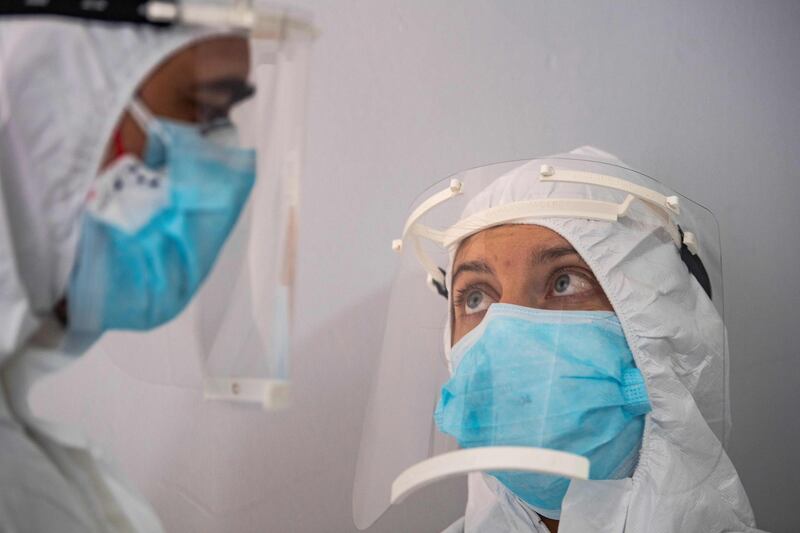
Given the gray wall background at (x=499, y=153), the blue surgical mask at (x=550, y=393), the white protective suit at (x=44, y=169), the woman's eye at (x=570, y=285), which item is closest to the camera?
the white protective suit at (x=44, y=169)

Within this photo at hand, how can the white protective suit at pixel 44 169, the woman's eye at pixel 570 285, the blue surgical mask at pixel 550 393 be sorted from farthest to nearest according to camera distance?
the woman's eye at pixel 570 285, the blue surgical mask at pixel 550 393, the white protective suit at pixel 44 169

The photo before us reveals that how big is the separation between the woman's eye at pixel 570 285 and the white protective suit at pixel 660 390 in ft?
0.08

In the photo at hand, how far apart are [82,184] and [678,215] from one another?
88 centimetres

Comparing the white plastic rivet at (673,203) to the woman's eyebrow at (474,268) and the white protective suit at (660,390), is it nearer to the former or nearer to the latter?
the white protective suit at (660,390)

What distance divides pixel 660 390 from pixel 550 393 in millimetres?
171

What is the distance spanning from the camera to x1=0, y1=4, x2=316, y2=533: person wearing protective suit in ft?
2.58

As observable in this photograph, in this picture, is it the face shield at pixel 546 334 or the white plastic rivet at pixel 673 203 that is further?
the white plastic rivet at pixel 673 203

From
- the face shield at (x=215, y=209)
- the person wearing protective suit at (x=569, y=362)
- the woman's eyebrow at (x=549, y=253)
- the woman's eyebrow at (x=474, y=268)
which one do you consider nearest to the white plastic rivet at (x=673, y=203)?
the person wearing protective suit at (x=569, y=362)

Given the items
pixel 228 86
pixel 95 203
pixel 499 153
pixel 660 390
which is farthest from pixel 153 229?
pixel 499 153

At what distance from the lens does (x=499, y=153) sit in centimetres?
167

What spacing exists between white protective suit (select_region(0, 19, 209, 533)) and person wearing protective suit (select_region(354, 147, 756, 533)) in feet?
1.56

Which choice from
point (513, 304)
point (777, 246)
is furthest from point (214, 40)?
point (777, 246)

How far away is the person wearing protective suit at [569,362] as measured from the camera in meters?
1.12

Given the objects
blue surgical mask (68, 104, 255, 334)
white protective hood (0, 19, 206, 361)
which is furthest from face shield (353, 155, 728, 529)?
white protective hood (0, 19, 206, 361)
